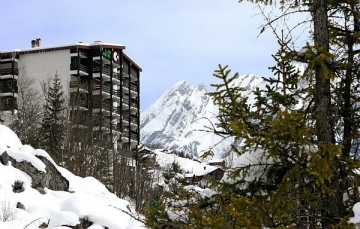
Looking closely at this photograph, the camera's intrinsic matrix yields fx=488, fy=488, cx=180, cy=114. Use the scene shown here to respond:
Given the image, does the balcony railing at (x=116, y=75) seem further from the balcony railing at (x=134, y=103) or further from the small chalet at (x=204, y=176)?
the small chalet at (x=204, y=176)

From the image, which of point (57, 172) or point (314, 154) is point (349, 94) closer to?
point (314, 154)

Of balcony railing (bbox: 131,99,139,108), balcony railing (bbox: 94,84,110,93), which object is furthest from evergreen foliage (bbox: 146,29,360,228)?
balcony railing (bbox: 131,99,139,108)

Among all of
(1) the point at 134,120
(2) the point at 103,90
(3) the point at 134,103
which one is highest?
(2) the point at 103,90

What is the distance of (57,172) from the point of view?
22078 mm

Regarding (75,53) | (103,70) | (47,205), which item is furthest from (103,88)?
(47,205)

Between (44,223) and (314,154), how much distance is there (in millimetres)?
14431

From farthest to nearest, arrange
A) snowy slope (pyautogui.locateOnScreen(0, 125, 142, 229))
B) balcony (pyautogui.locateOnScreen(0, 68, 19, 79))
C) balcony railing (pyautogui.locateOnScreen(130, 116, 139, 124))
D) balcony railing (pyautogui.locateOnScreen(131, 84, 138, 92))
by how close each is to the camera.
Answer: balcony railing (pyautogui.locateOnScreen(131, 84, 138, 92)) < balcony railing (pyautogui.locateOnScreen(130, 116, 139, 124)) < balcony (pyautogui.locateOnScreen(0, 68, 19, 79)) < snowy slope (pyautogui.locateOnScreen(0, 125, 142, 229))

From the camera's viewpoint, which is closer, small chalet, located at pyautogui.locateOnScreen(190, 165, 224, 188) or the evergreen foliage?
the evergreen foliage

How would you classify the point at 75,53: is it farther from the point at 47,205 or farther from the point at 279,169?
the point at 279,169

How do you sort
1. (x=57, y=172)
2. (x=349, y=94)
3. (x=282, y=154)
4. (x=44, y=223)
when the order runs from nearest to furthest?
(x=282, y=154) < (x=349, y=94) < (x=44, y=223) < (x=57, y=172)

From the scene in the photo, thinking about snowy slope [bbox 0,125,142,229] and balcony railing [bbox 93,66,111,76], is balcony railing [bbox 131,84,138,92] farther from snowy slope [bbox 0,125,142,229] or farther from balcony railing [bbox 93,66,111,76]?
snowy slope [bbox 0,125,142,229]

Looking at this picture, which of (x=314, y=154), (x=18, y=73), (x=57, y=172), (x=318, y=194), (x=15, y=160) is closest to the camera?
(x=314, y=154)

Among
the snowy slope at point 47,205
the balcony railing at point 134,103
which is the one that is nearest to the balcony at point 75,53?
the balcony railing at point 134,103

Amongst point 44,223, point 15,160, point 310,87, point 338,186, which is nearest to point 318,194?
point 338,186
